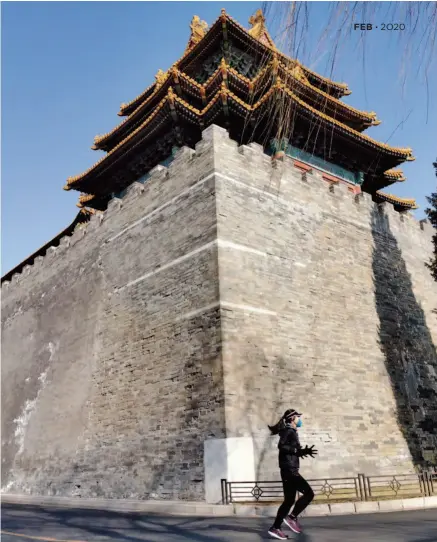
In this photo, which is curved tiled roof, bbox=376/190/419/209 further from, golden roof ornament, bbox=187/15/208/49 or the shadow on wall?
golden roof ornament, bbox=187/15/208/49

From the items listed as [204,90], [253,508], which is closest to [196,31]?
[204,90]

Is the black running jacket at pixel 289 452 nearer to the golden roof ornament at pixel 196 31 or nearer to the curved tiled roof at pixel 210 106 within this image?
the curved tiled roof at pixel 210 106

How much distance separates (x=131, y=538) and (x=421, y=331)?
10.6 metres

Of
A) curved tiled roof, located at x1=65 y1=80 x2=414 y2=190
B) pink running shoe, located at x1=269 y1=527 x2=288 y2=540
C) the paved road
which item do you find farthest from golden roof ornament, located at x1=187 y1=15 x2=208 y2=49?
pink running shoe, located at x1=269 y1=527 x2=288 y2=540

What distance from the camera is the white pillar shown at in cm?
776

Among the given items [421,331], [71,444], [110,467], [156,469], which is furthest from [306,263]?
[71,444]

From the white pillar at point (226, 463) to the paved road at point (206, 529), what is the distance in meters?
1.07

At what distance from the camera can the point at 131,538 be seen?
4.74 m

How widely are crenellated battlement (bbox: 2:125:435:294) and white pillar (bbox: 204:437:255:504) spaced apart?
529 cm

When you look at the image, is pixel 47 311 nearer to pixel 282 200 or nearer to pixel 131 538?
pixel 282 200

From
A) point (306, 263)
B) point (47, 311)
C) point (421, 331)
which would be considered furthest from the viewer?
point (47, 311)

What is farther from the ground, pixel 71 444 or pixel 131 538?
pixel 71 444

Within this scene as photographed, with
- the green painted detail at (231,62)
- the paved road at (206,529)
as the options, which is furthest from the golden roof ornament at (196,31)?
the paved road at (206,529)

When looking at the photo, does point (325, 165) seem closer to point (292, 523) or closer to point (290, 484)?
point (290, 484)
